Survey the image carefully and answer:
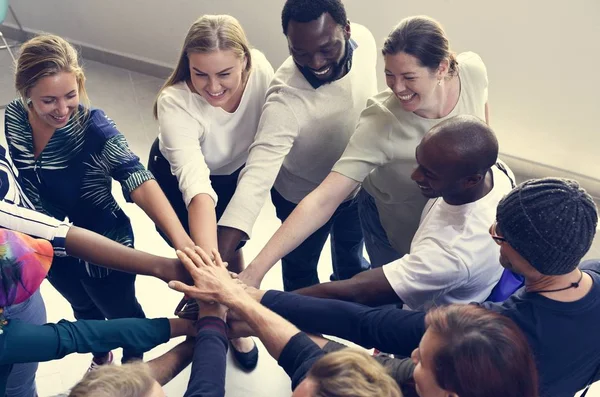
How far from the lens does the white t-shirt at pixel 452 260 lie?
1537 millimetres

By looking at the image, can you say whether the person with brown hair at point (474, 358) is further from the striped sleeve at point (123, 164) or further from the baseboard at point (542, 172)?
the baseboard at point (542, 172)

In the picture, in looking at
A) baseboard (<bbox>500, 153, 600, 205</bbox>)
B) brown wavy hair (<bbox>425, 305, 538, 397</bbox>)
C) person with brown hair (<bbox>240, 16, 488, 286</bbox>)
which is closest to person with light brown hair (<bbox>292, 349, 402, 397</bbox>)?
brown wavy hair (<bbox>425, 305, 538, 397</bbox>)

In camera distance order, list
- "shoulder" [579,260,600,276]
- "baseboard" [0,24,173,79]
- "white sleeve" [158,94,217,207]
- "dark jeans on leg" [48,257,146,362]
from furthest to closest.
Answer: "baseboard" [0,24,173,79]
"dark jeans on leg" [48,257,146,362]
"white sleeve" [158,94,217,207]
"shoulder" [579,260,600,276]

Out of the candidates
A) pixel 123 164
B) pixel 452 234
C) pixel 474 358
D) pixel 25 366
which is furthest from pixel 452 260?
pixel 25 366

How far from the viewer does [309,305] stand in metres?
1.59

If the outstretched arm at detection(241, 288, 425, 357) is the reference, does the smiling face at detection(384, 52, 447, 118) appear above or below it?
above

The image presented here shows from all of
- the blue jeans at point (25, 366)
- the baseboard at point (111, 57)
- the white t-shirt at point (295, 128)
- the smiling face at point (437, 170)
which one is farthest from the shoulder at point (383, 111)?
the baseboard at point (111, 57)

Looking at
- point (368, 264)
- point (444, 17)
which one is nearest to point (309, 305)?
point (368, 264)

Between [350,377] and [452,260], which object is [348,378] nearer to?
[350,377]

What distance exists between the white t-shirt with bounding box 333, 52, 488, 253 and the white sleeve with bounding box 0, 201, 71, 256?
80cm

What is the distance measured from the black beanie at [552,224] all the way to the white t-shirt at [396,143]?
534 millimetres

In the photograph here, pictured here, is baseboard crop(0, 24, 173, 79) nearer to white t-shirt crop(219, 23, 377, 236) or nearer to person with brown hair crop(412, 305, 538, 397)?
white t-shirt crop(219, 23, 377, 236)

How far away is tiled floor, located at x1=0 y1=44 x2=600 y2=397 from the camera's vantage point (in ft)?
7.85

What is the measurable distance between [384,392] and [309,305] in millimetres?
481
